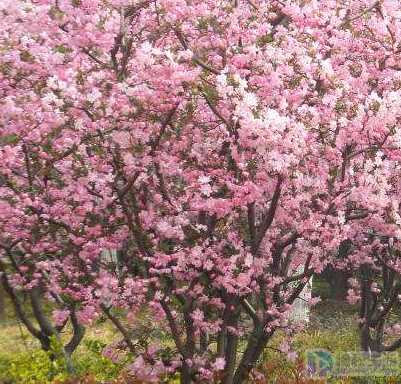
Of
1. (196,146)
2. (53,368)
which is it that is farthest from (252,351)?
(53,368)

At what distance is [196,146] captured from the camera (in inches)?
257

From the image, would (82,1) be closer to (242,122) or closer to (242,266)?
(242,122)

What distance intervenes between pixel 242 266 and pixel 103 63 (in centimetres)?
249

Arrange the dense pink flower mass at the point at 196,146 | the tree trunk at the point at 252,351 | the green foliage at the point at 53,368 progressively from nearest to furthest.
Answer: the dense pink flower mass at the point at 196,146
the tree trunk at the point at 252,351
the green foliage at the point at 53,368

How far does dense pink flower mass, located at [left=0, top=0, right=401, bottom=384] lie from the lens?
5867 mm

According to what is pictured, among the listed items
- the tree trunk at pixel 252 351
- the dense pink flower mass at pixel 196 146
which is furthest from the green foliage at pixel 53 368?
the tree trunk at pixel 252 351

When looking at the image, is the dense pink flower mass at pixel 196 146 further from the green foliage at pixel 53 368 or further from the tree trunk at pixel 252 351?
the green foliage at pixel 53 368

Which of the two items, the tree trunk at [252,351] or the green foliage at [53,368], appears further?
the green foliage at [53,368]

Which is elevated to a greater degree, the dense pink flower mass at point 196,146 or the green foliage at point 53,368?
the dense pink flower mass at point 196,146

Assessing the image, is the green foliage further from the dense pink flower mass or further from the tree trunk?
the tree trunk

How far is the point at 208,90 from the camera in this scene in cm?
560

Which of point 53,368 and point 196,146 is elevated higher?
point 196,146

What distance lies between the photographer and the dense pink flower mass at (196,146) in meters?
5.87

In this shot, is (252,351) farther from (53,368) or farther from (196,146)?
(53,368)
